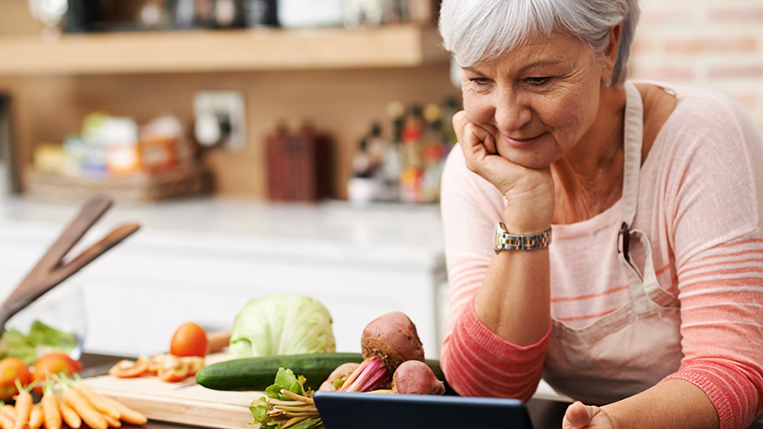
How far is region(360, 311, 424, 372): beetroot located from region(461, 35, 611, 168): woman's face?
11.3 inches

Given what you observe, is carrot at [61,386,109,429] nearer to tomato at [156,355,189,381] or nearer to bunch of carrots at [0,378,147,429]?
bunch of carrots at [0,378,147,429]

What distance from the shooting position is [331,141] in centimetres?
310

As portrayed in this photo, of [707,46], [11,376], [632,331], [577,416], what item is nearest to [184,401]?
[11,376]

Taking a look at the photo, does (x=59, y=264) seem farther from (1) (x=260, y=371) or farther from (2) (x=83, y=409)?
(1) (x=260, y=371)

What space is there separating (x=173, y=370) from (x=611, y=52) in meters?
0.77

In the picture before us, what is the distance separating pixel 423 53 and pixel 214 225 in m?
0.88

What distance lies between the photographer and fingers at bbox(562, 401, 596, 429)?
90 cm

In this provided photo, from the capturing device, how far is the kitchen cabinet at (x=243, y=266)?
7.64 ft

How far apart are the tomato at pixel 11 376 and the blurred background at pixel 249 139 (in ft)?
2.66

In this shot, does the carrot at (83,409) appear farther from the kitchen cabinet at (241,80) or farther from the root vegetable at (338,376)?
the kitchen cabinet at (241,80)

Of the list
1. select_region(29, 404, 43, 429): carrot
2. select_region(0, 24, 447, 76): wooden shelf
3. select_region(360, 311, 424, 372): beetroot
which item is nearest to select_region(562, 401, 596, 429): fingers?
select_region(360, 311, 424, 372): beetroot

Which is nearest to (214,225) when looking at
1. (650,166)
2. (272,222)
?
(272,222)

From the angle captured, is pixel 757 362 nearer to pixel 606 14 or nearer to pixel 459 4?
pixel 606 14

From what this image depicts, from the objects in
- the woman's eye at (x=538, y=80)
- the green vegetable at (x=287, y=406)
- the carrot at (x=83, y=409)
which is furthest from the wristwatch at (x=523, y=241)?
the carrot at (x=83, y=409)
